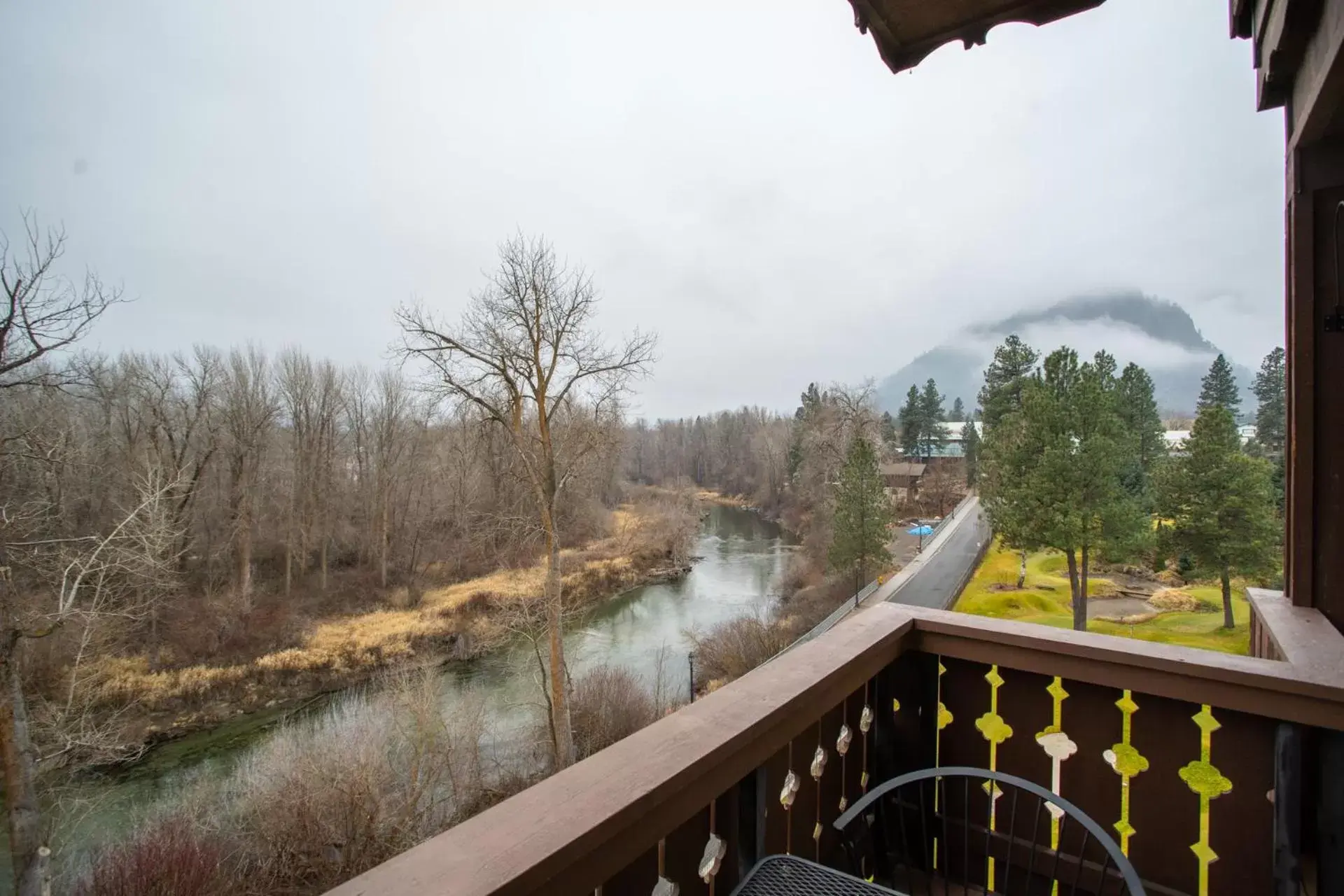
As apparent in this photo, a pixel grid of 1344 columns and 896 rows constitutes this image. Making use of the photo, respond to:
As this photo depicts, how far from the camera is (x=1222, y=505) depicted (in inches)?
388

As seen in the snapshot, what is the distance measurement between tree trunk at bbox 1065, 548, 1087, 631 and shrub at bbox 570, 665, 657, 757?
8.53 m

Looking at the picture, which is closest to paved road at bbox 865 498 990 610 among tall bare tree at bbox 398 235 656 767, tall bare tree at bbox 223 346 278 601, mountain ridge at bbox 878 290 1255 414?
mountain ridge at bbox 878 290 1255 414

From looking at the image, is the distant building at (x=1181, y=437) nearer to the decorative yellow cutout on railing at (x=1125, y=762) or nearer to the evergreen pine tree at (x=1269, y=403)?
the evergreen pine tree at (x=1269, y=403)

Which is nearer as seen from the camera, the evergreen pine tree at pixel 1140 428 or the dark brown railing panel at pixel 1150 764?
the dark brown railing panel at pixel 1150 764

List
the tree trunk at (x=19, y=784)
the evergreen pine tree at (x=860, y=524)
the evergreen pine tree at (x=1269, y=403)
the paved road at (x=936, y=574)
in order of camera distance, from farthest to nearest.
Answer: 1. the evergreen pine tree at (x=860, y=524)
2. the paved road at (x=936, y=574)
3. the evergreen pine tree at (x=1269, y=403)
4. the tree trunk at (x=19, y=784)

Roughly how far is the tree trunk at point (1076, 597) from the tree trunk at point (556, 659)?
9765mm

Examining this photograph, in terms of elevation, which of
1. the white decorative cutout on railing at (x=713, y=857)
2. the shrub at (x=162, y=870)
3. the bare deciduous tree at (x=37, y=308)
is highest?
the bare deciduous tree at (x=37, y=308)

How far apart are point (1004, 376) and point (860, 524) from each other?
849 centimetres

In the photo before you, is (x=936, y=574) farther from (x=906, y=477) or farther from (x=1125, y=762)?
(x=1125, y=762)

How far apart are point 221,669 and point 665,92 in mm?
16027

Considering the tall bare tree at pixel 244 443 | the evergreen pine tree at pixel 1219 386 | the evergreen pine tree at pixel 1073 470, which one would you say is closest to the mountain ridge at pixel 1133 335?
the evergreen pine tree at pixel 1219 386

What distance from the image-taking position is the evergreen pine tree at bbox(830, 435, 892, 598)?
49.5 ft

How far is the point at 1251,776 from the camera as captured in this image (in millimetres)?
1239

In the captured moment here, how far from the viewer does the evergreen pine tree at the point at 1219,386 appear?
43.9 feet
